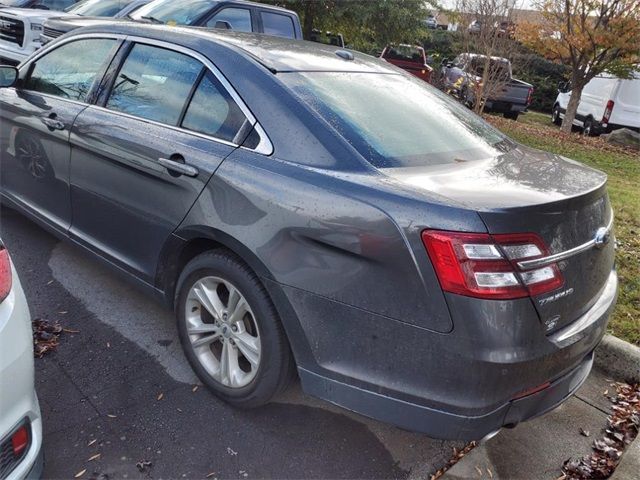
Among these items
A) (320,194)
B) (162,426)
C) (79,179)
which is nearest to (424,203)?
(320,194)

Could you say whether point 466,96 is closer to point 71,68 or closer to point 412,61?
point 412,61

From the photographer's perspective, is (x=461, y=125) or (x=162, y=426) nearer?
(x=162, y=426)

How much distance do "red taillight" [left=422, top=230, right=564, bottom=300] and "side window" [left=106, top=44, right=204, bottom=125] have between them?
5.29 ft

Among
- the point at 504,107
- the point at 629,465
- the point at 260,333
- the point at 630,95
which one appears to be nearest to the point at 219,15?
the point at 260,333

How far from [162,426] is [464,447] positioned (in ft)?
4.58

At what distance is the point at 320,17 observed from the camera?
12.9 metres

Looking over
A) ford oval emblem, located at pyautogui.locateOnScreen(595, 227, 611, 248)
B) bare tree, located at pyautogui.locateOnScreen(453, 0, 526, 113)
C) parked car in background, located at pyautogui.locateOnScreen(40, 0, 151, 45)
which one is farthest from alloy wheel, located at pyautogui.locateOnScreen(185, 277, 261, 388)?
bare tree, located at pyautogui.locateOnScreen(453, 0, 526, 113)

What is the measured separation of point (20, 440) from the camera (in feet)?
6.00

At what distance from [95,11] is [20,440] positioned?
27.2 ft

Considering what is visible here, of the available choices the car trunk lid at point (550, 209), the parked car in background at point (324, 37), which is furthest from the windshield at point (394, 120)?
the parked car in background at point (324, 37)

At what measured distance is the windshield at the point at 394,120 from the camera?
96.1 inches

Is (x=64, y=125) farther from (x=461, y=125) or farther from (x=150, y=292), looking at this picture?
(x=461, y=125)

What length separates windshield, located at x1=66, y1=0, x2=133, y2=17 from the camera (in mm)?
8508

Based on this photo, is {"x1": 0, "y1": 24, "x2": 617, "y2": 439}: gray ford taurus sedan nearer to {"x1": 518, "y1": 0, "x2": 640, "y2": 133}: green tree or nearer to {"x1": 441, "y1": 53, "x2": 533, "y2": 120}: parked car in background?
{"x1": 441, "y1": 53, "x2": 533, "y2": 120}: parked car in background
